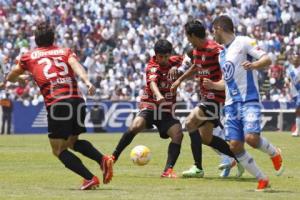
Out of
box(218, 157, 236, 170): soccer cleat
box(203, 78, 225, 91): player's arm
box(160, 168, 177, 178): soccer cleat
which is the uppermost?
box(203, 78, 225, 91): player's arm

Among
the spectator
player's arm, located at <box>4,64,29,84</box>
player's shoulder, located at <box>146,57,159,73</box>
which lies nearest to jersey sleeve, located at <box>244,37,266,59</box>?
player's shoulder, located at <box>146,57,159,73</box>

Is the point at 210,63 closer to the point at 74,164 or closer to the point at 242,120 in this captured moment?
the point at 242,120

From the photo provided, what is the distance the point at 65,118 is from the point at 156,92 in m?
2.56

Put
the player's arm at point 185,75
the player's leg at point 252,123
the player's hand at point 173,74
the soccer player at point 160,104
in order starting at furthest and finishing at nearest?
the player's hand at point 173,74, the soccer player at point 160,104, the player's arm at point 185,75, the player's leg at point 252,123

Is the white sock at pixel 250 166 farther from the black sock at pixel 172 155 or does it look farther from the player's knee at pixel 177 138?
the player's knee at pixel 177 138

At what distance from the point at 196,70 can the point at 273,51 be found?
91.4ft

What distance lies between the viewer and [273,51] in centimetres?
4253

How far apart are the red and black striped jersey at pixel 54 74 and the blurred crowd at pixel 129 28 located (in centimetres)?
2652

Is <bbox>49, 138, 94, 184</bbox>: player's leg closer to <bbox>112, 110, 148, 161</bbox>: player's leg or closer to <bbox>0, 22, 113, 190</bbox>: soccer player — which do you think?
Answer: <bbox>0, 22, 113, 190</bbox>: soccer player

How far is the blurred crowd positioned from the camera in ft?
136

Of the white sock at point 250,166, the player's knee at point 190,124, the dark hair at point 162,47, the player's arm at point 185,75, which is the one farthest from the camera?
the dark hair at point 162,47

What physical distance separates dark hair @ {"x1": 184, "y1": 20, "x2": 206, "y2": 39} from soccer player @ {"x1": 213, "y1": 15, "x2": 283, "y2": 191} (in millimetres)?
1928

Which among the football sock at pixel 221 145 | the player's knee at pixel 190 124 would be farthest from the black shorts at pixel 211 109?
the football sock at pixel 221 145

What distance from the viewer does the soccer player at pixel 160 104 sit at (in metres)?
15.3
